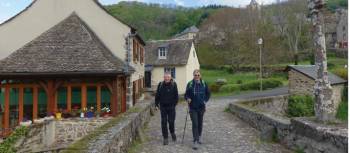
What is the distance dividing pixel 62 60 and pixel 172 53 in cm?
2082

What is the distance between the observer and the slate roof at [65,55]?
17.0 m

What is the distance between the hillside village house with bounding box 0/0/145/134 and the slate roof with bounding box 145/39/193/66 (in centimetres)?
1650

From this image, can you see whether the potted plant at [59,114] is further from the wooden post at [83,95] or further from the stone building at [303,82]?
the stone building at [303,82]

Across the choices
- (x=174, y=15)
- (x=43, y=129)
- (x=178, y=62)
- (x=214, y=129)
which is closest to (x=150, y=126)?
(x=214, y=129)

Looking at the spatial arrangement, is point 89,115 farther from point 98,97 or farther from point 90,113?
point 98,97

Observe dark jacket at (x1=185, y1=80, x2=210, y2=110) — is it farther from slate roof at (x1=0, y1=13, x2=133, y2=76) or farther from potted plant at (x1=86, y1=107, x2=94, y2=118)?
potted plant at (x1=86, y1=107, x2=94, y2=118)

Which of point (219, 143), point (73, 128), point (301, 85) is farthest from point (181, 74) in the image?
point (219, 143)

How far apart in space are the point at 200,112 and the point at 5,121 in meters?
11.1

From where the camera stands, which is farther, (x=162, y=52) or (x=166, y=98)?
(x=162, y=52)

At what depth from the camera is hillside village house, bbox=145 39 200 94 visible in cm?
3691

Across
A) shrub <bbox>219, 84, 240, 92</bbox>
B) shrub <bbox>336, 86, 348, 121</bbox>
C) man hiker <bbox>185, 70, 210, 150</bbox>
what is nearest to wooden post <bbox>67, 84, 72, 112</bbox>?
man hiker <bbox>185, 70, 210, 150</bbox>

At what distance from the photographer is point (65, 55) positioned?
711 inches

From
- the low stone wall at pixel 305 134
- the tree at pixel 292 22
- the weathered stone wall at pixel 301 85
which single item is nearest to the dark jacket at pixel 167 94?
the low stone wall at pixel 305 134

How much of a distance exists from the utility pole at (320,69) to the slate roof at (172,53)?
2838cm
